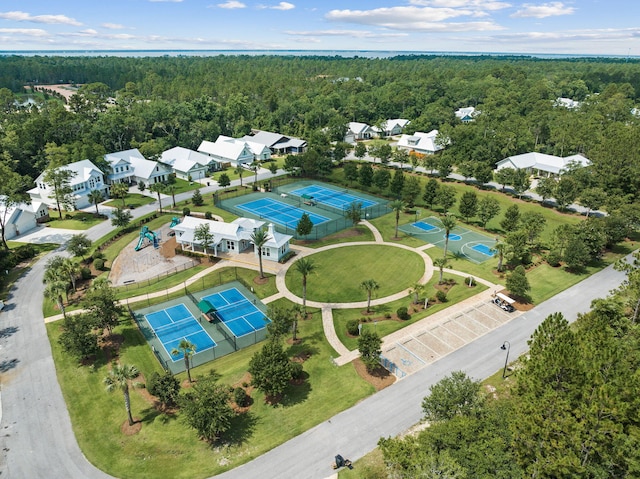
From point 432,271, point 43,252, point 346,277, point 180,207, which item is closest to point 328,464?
point 346,277

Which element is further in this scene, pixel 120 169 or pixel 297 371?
pixel 120 169

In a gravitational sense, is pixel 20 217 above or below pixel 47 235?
above

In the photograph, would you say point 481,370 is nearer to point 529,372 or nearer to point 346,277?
point 529,372

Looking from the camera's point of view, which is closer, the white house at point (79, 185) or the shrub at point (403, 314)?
the shrub at point (403, 314)

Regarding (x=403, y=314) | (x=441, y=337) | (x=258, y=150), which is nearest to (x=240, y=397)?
(x=403, y=314)

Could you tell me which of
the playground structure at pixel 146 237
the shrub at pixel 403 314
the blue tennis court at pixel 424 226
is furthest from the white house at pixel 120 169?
the shrub at pixel 403 314

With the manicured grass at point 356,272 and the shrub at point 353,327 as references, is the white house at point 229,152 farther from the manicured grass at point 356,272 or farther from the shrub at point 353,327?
the shrub at point 353,327

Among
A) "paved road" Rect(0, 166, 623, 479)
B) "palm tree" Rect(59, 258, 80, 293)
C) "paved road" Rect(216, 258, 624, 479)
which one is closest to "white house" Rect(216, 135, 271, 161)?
"palm tree" Rect(59, 258, 80, 293)

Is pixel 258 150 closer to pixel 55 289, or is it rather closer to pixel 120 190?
pixel 120 190
